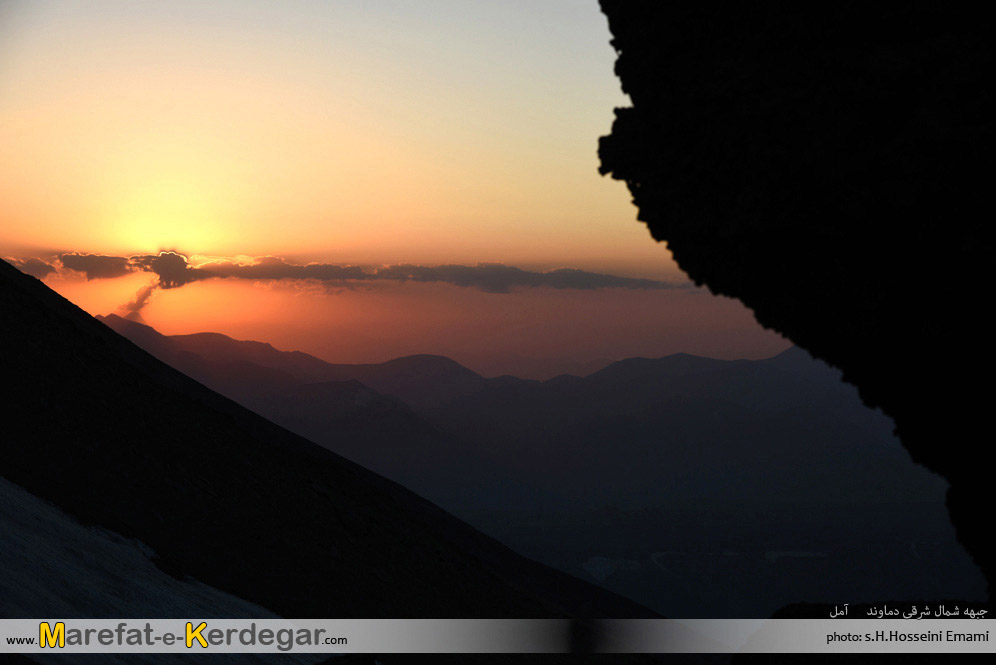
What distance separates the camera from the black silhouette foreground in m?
6.70

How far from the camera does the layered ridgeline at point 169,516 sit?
78.5 ft

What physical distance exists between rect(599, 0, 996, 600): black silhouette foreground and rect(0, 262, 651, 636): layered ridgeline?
56.1 ft

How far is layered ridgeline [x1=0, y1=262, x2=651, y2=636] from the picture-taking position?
23.9 meters

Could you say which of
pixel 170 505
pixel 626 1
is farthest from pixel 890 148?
pixel 170 505

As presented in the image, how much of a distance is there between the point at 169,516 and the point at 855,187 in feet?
120

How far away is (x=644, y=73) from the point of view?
9.05 m

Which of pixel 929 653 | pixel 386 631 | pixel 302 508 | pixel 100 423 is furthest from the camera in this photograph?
pixel 302 508

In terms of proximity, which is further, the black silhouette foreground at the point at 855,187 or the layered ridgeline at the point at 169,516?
the layered ridgeline at the point at 169,516

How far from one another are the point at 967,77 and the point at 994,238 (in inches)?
58.2

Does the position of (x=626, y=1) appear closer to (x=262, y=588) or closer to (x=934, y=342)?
(x=934, y=342)

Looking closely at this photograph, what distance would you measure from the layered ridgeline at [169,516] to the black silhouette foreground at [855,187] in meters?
17.1

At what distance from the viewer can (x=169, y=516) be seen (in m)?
36.5

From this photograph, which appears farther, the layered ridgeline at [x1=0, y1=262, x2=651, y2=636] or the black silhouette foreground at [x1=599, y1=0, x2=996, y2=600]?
the layered ridgeline at [x1=0, y1=262, x2=651, y2=636]

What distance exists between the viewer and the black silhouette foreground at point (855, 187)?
6699 mm
